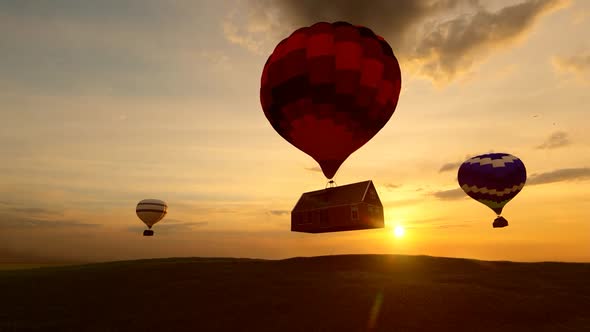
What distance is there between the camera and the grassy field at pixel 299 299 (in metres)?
20.9

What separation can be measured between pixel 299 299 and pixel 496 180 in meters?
25.1

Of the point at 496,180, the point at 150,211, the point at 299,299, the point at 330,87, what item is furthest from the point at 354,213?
the point at 150,211

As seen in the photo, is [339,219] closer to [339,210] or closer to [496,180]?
[339,210]

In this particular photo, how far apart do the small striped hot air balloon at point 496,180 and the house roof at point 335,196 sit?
15.5m

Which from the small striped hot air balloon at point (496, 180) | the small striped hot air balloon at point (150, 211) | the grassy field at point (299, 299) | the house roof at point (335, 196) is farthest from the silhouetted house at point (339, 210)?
the small striped hot air balloon at point (150, 211)

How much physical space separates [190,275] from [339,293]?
48.8 ft

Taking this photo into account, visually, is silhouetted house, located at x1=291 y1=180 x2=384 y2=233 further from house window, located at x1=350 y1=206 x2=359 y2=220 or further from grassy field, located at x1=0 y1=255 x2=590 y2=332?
grassy field, located at x1=0 y1=255 x2=590 y2=332

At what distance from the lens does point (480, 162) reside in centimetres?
4081

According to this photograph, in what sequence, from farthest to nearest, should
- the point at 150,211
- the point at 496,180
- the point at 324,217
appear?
1. the point at 150,211
2. the point at 496,180
3. the point at 324,217

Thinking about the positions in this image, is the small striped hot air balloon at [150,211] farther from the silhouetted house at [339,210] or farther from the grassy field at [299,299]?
the silhouetted house at [339,210]

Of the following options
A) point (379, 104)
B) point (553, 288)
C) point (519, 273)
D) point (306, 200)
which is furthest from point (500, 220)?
point (379, 104)

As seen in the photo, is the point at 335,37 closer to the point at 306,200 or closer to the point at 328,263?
the point at 306,200

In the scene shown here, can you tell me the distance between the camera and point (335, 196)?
30750 millimetres

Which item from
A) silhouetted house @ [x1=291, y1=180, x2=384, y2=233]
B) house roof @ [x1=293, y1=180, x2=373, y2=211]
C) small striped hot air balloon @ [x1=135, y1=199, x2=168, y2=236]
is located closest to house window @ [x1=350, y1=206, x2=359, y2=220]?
silhouetted house @ [x1=291, y1=180, x2=384, y2=233]
